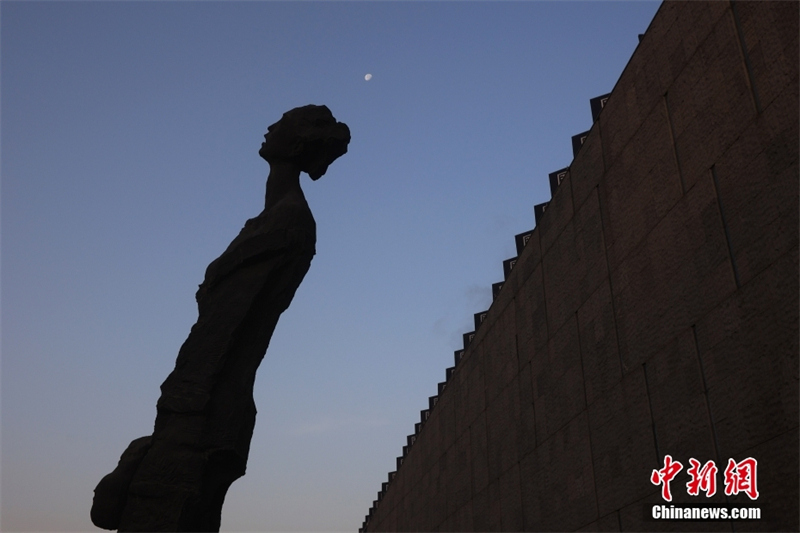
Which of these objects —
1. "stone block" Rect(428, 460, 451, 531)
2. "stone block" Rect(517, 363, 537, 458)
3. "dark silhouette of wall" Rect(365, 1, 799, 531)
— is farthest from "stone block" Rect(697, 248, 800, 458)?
"stone block" Rect(428, 460, 451, 531)

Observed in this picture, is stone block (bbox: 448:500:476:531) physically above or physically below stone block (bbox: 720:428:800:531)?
above

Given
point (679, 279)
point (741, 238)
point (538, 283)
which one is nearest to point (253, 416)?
point (741, 238)

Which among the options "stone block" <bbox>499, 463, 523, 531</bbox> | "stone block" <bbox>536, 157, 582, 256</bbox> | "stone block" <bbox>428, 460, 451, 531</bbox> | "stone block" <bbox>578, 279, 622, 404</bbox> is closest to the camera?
"stone block" <bbox>578, 279, 622, 404</bbox>

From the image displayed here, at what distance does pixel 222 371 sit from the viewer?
485cm

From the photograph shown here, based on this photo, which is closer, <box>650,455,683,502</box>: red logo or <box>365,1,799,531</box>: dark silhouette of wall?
<box>365,1,799,531</box>: dark silhouette of wall

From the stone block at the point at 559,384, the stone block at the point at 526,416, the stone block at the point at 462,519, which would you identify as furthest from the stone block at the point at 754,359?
the stone block at the point at 462,519

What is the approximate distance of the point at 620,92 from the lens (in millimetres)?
13414

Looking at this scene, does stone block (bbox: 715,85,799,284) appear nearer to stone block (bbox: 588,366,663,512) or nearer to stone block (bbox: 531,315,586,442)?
stone block (bbox: 588,366,663,512)

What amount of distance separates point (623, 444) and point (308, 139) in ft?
29.3

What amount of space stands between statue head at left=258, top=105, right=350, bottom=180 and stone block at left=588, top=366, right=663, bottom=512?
794cm

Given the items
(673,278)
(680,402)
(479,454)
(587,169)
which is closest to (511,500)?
(479,454)

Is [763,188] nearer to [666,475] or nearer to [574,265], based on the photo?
[666,475]

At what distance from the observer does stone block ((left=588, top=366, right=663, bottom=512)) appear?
11.5 m

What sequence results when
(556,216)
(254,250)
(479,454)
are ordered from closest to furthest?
(254,250) → (556,216) → (479,454)
